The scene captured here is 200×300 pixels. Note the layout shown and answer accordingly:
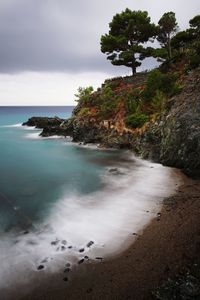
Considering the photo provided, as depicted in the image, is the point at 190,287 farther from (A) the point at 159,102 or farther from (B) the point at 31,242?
(A) the point at 159,102

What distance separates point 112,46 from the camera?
139 feet

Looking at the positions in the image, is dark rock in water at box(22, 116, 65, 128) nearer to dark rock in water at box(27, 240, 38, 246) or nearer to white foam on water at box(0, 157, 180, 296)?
white foam on water at box(0, 157, 180, 296)

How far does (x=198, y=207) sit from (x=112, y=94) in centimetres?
2493

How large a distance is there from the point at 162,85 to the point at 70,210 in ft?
60.8

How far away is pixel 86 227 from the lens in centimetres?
1126

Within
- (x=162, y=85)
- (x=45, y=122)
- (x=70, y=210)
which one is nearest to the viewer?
(x=70, y=210)

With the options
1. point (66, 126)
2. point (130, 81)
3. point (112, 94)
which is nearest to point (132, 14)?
point (130, 81)

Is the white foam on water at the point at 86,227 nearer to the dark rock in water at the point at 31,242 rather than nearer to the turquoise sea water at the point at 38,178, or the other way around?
the dark rock in water at the point at 31,242

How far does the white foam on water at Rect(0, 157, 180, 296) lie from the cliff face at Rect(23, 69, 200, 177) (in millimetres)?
2785

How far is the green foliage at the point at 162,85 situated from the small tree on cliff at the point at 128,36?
1495cm

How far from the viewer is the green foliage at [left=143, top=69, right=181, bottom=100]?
26.1 m

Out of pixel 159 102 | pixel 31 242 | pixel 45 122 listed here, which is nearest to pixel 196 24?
pixel 159 102

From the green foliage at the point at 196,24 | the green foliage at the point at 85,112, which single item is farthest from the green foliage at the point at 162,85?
the green foliage at the point at 196,24

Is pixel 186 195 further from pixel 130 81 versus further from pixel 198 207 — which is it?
pixel 130 81
